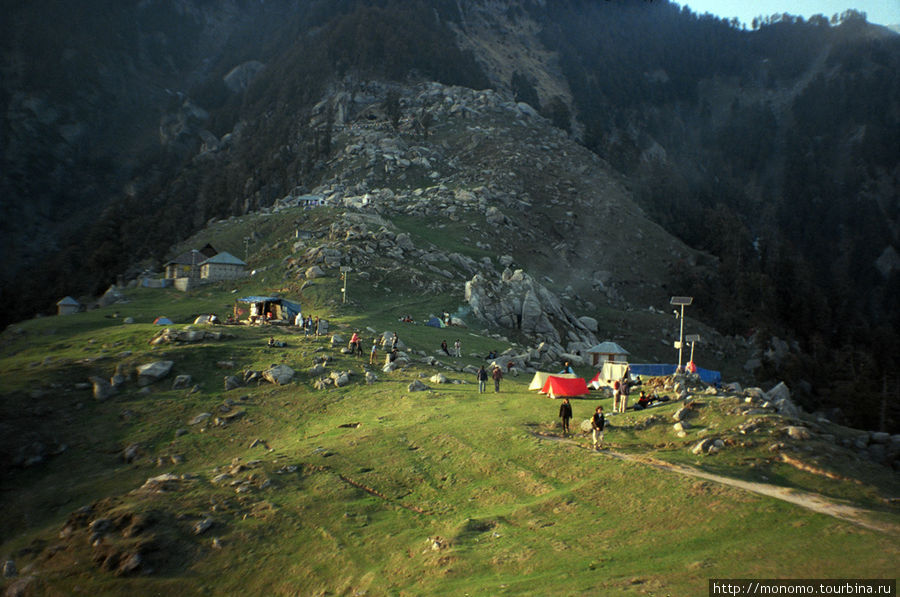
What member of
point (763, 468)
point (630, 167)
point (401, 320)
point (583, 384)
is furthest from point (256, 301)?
point (630, 167)

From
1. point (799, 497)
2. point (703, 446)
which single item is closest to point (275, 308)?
point (703, 446)

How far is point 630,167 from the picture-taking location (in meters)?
154

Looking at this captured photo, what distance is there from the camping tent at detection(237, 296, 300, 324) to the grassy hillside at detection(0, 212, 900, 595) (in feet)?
52.6

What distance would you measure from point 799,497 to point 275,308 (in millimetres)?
44149

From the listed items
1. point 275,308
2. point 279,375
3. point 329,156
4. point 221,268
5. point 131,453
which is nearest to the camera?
point 131,453

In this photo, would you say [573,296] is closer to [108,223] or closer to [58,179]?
[108,223]

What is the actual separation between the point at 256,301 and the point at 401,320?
42.7ft

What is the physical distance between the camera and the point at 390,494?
19.6m

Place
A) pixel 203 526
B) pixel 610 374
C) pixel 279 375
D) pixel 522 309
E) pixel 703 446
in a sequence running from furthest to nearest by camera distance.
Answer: pixel 522 309, pixel 610 374, pixel 279 375, pixel 703 446, pixel 203 526

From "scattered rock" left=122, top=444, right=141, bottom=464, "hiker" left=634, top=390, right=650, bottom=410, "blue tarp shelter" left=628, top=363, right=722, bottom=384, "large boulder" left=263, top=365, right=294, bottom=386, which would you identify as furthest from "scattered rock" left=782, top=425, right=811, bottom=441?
"scattered rock" left=122, top=444, right=141, bottom=464

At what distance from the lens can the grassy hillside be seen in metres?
13.6

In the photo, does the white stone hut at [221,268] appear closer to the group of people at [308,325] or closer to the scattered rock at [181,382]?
the group of people at [308,325]

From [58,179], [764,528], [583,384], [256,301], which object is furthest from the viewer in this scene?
[58,179]

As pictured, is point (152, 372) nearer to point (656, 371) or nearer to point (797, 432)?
point (797, 432)
